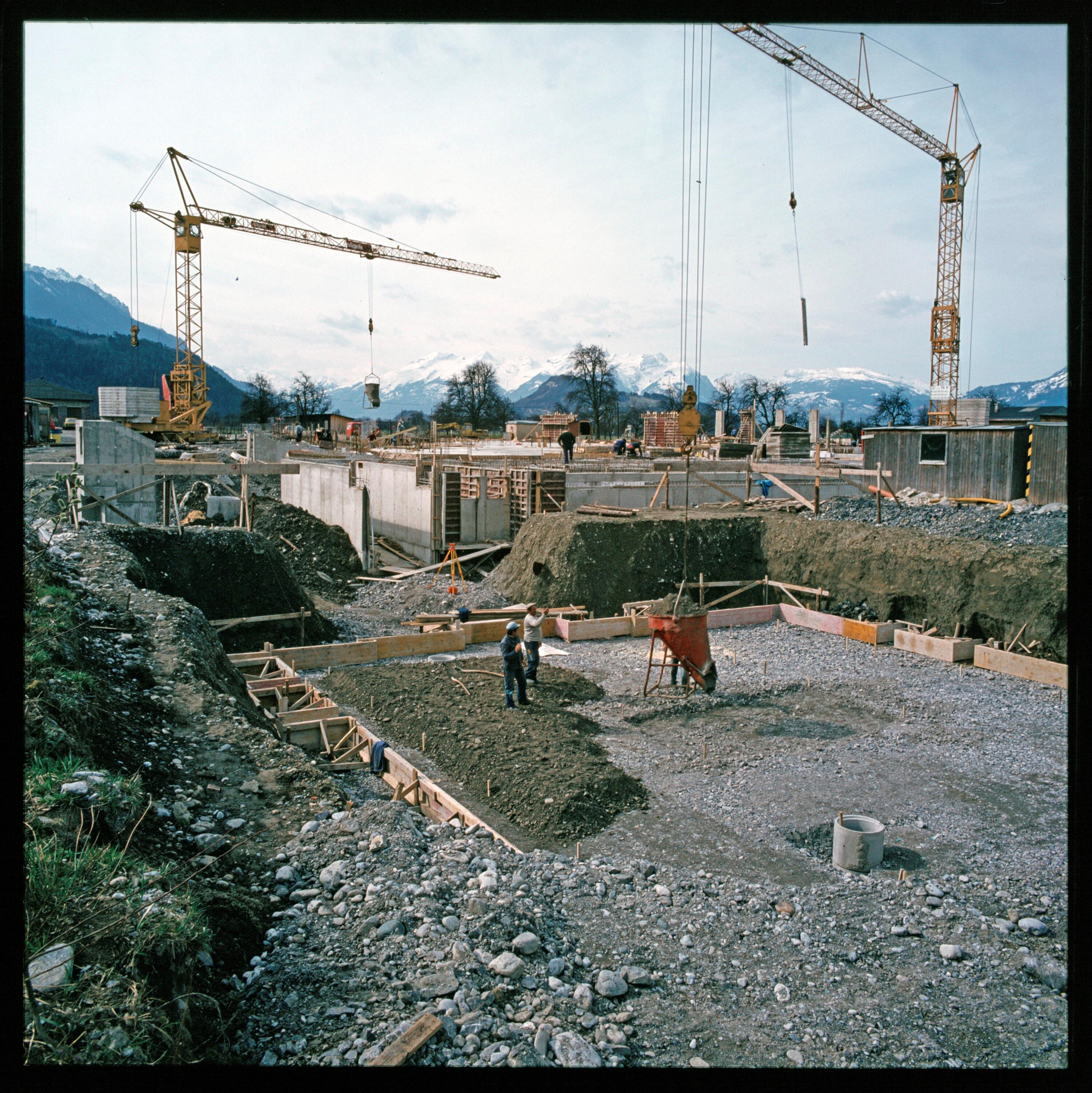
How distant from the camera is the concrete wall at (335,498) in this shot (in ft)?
76.1

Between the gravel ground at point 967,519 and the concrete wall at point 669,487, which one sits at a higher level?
the concrete wall at point 669,487

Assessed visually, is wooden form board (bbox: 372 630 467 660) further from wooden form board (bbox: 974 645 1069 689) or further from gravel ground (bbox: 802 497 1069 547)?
gravel ground (bbox: 802 497 1069 547)

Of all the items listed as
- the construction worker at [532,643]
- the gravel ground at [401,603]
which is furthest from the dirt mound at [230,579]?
the construction worker at [532,643]

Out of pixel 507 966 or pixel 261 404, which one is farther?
pixel 261 404

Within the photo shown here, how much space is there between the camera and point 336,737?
34.6 feet

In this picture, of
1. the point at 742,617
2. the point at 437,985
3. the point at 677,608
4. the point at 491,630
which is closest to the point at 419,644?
the point at 491,630

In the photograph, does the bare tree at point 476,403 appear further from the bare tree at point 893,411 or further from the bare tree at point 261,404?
the bare tree at point 893,411

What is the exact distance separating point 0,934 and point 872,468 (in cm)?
2875

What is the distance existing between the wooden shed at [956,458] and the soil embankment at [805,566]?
585cm

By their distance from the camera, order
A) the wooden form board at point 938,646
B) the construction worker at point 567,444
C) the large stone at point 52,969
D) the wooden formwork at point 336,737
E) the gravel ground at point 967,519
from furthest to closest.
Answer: the construction worker at point 567,444
the gravel ground at point 967,519
the wooden form board at point 938,646
the wooden formwork at point 336,737
the large stone at point 52,969

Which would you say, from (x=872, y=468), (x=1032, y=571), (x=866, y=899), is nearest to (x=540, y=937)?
(x=866, y=899)

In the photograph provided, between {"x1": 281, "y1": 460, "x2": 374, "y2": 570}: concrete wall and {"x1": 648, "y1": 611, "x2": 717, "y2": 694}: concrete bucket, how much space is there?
43.4 feet

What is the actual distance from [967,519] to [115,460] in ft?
78.4

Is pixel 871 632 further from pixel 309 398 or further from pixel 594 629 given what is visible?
pixel 309 398
